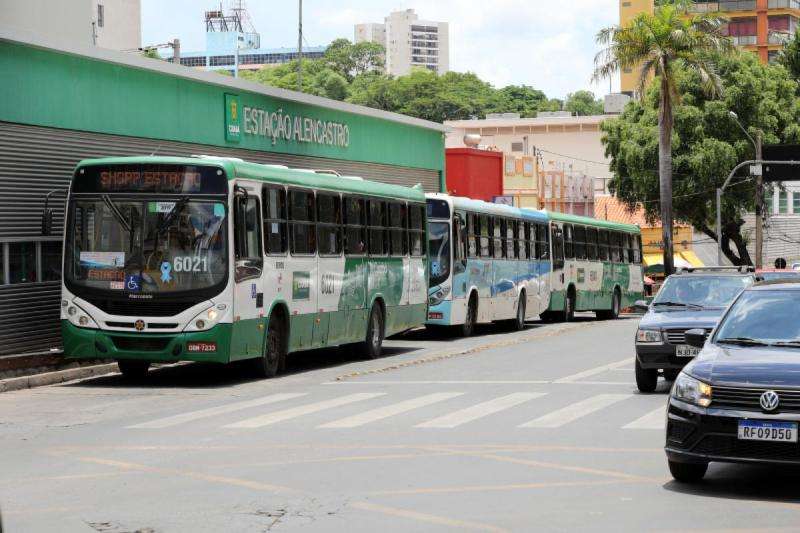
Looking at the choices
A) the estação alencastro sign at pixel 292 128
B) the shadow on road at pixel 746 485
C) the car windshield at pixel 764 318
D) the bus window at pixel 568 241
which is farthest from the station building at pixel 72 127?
the shadow on road at pixel 746 485

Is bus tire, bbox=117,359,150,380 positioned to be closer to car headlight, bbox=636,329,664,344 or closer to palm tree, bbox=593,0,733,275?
car headlight, bbox=636,329,664,344

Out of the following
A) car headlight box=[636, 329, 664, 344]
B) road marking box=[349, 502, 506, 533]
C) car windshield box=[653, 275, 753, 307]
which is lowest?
road marking box=[349, 502, 506, 533]

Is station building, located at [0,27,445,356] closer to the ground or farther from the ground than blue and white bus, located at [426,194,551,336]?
farther from the ground

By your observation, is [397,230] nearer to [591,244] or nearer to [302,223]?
[302,223]

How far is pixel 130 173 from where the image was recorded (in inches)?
821

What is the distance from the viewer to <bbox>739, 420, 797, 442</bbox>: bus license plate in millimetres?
10312

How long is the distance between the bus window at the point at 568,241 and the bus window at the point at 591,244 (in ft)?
5.90

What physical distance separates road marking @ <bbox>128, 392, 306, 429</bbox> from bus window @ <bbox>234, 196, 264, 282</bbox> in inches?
94.8

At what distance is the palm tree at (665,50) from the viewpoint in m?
56.0

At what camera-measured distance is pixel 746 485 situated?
36.6 feet

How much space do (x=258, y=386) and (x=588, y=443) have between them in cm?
813

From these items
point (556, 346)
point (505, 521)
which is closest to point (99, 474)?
point (505, 521)

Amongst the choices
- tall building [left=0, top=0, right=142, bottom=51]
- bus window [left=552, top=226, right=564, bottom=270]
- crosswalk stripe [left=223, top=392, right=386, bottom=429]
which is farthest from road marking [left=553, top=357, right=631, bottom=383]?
tall building [left=0, top=0, right=142, bottom=51]

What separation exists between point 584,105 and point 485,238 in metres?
152
